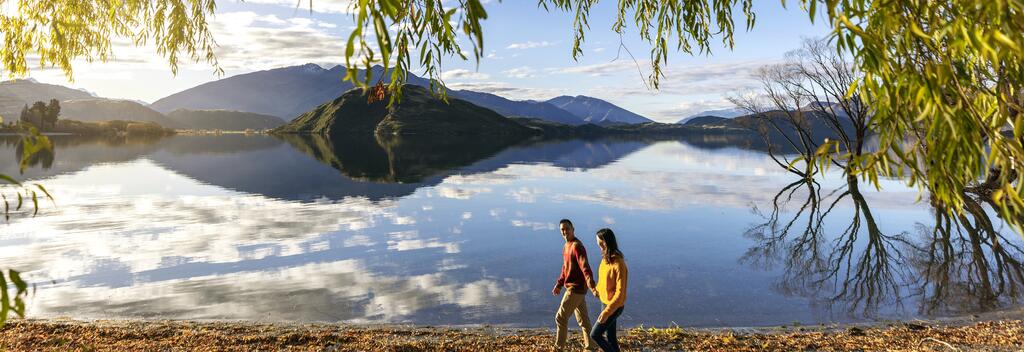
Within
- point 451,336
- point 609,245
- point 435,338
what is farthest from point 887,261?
point 435,338

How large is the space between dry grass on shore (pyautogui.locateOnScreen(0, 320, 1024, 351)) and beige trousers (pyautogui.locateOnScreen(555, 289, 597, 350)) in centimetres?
53

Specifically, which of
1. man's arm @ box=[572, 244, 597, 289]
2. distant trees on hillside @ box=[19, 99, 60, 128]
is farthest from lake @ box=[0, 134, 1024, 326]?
distant trees on hillside @ box=[19, 99, 60, 128]

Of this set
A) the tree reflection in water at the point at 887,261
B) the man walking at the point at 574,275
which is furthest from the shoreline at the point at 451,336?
the tree reflection in water at the point at 887,261

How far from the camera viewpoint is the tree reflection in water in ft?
45.5

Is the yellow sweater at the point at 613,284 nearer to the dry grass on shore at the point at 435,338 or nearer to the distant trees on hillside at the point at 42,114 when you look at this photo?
the dry grass on shore at the point at 435,338

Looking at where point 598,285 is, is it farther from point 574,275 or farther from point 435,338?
point 435,338

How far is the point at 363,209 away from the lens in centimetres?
2794

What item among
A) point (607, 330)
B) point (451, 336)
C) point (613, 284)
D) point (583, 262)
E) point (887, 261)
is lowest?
point (451, 336)

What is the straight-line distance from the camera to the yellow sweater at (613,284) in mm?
7516

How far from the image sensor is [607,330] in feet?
26.4

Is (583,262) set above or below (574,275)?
above

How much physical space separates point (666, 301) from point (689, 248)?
6445mm

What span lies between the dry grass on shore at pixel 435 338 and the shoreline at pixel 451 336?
0.05ft

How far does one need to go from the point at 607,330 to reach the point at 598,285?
69 centimetres
